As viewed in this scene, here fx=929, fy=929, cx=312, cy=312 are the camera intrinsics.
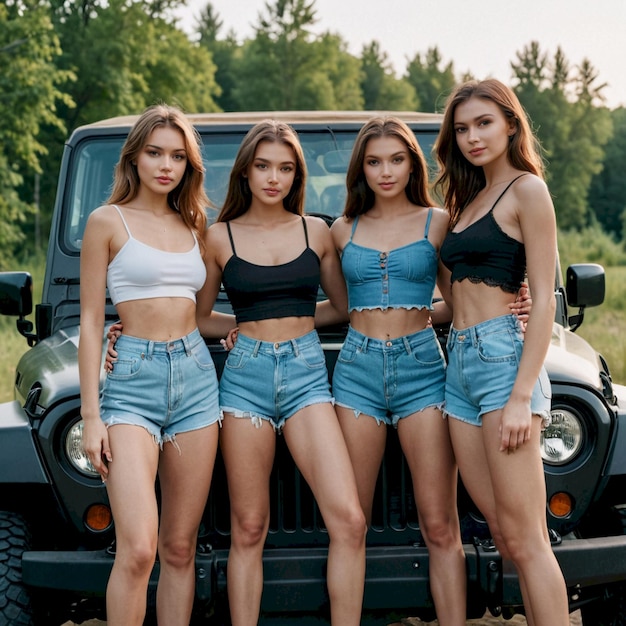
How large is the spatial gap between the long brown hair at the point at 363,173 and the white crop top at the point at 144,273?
0.65 meters

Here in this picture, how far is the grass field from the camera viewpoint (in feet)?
29.0

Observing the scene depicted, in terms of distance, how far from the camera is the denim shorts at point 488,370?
270 centimetres

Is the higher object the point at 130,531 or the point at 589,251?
the point at 130,531

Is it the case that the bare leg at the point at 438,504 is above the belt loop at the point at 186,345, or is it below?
below

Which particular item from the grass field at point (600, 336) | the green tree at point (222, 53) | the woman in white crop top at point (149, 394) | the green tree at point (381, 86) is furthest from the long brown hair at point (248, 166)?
the green tree at point (381, 86)

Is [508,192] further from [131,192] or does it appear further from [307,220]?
[131,192]

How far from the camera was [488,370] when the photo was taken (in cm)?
271

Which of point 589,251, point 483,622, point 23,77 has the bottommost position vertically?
point 589,251

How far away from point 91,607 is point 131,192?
A: 134 centimetres

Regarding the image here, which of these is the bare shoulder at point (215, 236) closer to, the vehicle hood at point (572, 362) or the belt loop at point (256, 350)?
the belt loop at point (256, 350)

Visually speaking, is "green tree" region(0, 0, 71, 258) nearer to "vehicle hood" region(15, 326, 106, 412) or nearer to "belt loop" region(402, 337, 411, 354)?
"vehicle hood" region(15, 326, 106, 412)

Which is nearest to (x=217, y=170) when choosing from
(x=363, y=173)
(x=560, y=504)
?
(x=363, y=173)

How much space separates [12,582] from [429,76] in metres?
80.9

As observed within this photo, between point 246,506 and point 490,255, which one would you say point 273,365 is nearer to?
point 246,506
